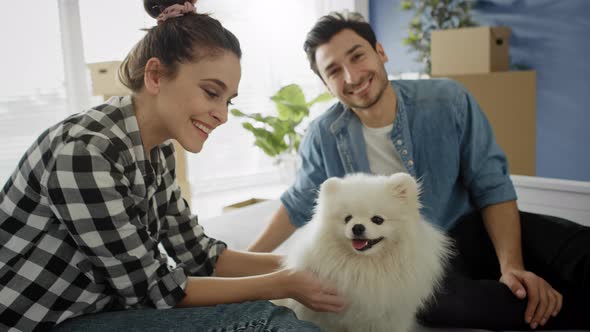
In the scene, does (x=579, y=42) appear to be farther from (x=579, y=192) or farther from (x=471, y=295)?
(x=471, y=295)

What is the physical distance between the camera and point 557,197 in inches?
90.4

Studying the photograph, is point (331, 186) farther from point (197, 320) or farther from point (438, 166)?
point (438, 166)

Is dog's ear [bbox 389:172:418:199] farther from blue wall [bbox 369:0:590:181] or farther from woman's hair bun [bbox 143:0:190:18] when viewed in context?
blue wall [bbox 369:0:590:181]

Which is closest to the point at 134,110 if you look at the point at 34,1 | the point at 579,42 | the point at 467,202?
the point at 467,202

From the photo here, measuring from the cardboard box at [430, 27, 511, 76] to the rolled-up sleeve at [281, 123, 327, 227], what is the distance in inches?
78.0

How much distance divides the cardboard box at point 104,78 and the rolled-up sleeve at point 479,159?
6.20 feet

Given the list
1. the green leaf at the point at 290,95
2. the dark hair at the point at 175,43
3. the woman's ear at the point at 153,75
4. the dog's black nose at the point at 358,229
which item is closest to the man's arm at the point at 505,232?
the dog's black nose at the point at 358,229

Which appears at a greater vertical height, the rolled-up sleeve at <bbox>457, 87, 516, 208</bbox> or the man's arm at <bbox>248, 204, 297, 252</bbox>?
the rolled-up sleeve at <bbox>457, 87, 516, 208</bbox>

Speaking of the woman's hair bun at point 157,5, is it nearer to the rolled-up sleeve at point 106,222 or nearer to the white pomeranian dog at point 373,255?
the rolled-up sleeve at point 106,222

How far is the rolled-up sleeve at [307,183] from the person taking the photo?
1.92 metres

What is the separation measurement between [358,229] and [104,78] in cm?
212

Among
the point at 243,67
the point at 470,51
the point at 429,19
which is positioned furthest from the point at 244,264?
the point at 429,19

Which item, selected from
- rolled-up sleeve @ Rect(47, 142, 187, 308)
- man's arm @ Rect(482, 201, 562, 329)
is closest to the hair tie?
rolled-up sleeve @ Rect(47, 142, 187, 308)

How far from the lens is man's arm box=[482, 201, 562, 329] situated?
149 cm
